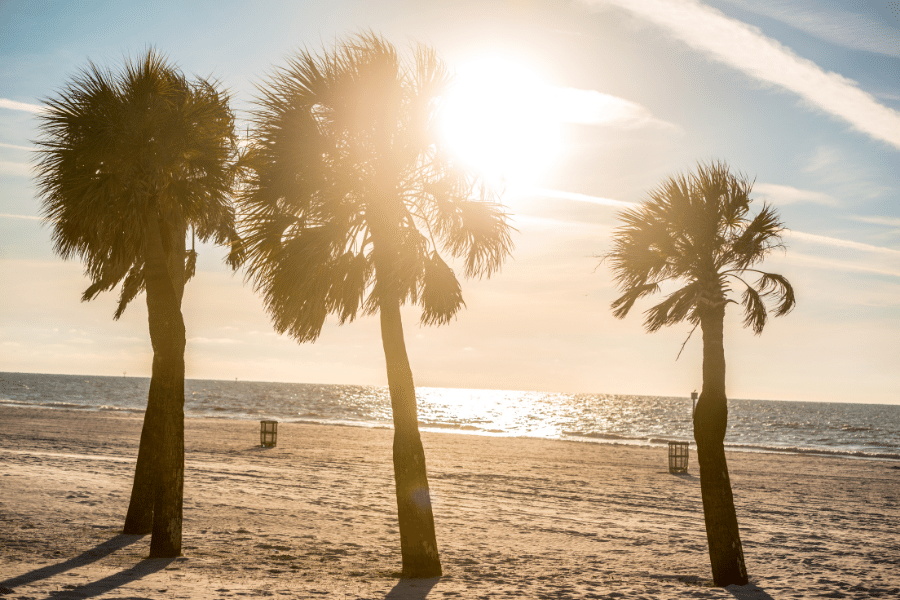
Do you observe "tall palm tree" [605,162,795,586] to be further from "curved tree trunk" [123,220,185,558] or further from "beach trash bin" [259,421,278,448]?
"beach trash bin" [259,421,278,448]

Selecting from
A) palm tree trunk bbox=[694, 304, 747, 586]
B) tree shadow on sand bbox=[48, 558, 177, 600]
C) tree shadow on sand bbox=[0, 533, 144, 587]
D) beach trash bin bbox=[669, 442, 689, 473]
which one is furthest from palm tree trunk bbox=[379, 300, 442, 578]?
beach trash bin bbox=[669, 442, 689, 473]

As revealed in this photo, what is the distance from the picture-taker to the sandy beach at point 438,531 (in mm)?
9258

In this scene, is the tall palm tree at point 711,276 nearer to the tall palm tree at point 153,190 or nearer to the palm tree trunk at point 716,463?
the palm tree trunk at point 716,463

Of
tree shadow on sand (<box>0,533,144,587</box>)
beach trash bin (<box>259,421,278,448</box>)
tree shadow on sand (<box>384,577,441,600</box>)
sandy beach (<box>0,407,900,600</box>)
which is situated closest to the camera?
tree shadow on sand (<box>0,533,144,587</box>)

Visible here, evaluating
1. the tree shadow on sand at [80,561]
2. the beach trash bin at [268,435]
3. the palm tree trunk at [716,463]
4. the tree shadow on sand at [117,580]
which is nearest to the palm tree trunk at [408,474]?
the tree shadow on sand at [117,580]

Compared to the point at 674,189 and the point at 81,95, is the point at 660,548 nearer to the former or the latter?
the point at 674,189

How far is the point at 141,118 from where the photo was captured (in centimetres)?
962

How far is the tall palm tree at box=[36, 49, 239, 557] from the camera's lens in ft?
31.3

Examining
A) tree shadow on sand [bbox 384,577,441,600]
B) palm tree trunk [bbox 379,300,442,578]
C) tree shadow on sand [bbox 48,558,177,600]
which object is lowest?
tree shadow on sand [bbox 384,577,441,600]

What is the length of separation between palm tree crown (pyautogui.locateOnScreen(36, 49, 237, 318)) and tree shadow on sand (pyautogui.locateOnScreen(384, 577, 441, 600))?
674 centimetres

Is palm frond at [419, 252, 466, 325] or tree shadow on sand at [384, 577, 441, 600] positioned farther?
palm frond at [419, 252, 466, 325]

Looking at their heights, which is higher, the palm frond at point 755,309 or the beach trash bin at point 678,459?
the palm frond at point 755,309

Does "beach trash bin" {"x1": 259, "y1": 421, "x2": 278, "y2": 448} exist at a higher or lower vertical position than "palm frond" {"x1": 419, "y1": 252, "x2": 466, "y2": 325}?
lower

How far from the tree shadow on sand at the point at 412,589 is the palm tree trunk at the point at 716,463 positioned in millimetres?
4453
